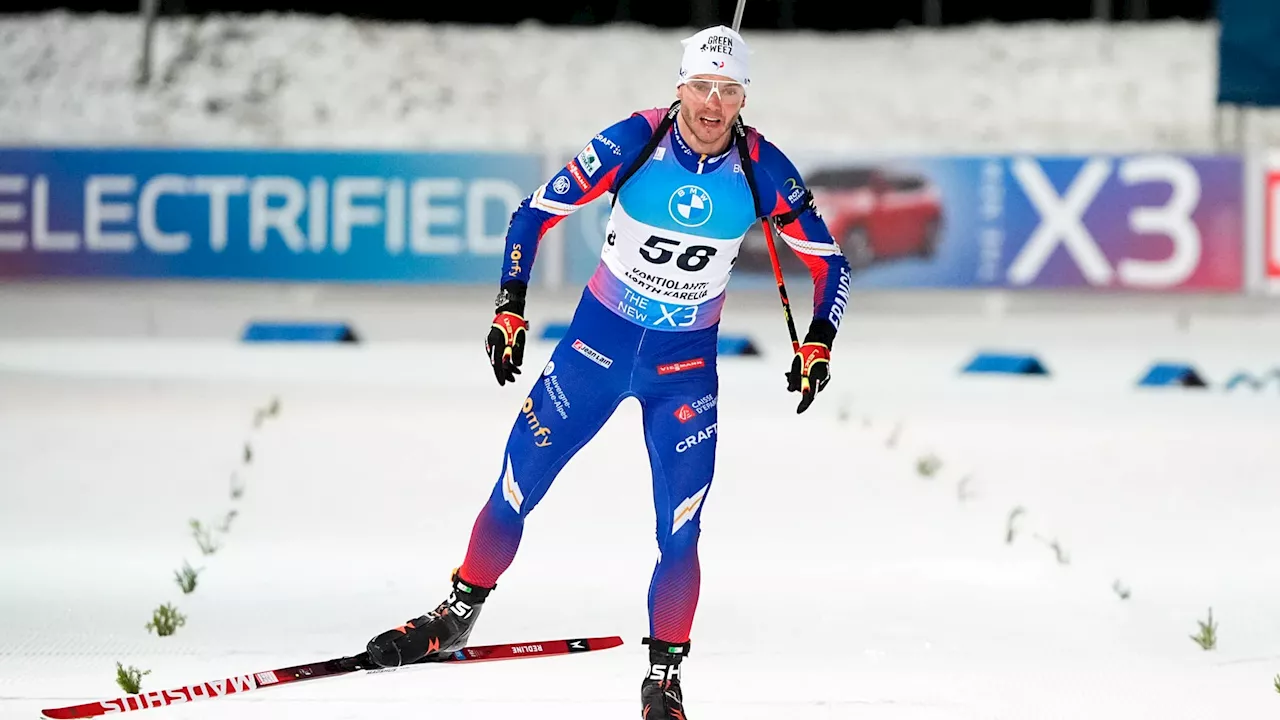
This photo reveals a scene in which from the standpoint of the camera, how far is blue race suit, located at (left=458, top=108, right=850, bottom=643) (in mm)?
6543

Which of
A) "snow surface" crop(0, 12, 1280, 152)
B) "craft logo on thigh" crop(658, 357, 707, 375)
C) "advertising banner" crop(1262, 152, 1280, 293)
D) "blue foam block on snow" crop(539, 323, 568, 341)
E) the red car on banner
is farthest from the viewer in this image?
"snow surface" crop(0, 12, 1280, 152)

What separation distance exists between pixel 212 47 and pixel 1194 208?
52.7ft

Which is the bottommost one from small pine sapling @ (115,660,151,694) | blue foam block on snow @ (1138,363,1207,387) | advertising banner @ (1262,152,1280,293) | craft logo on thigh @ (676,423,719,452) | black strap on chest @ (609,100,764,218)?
small pine sapling @ (115,660,151,694)

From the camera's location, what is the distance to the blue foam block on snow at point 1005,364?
16469 millimetres

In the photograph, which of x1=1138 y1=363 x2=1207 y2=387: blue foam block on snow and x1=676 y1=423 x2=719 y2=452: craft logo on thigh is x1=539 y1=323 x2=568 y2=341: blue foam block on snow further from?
x1=676 y1=423 x2=719 y2=452: craft logo on thigh

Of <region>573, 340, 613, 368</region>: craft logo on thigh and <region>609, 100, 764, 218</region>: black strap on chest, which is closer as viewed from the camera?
<region>609, 100, 764, 218</region>: black strap on chest

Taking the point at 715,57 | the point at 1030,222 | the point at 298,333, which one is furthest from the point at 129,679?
the point at 1030,222

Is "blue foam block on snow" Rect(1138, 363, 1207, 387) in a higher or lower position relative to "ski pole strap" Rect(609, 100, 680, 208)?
higher

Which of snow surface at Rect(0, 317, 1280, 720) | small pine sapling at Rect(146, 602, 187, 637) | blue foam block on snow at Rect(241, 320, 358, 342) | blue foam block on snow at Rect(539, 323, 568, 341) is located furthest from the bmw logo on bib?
blue foam block on snow at Rect(241, 320, 358, 342)

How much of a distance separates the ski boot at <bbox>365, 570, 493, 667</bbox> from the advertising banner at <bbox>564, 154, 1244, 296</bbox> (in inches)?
561

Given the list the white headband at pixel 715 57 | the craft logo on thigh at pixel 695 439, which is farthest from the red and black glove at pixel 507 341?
the white headband at pixel 715 57

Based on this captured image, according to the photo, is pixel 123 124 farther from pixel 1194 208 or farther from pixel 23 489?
pixel 23 489

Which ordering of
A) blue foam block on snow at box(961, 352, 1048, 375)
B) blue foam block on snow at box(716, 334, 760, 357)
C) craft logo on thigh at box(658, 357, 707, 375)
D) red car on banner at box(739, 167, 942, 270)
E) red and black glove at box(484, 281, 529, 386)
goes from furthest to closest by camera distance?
1. red car on banner at box(739, 167, 942, 270)
2. blue foam block on snow at box(716, 334, 760, 357)
3. blue foam block on snow at box(961, 352, 1048, 375)
4. craft logo on thigh at box(658, 357, 707, 375)
5. red and black glove at box(484, 281, 529, 386)

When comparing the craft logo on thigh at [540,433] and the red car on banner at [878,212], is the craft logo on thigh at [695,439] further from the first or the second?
the red car on banner at [878,212]
